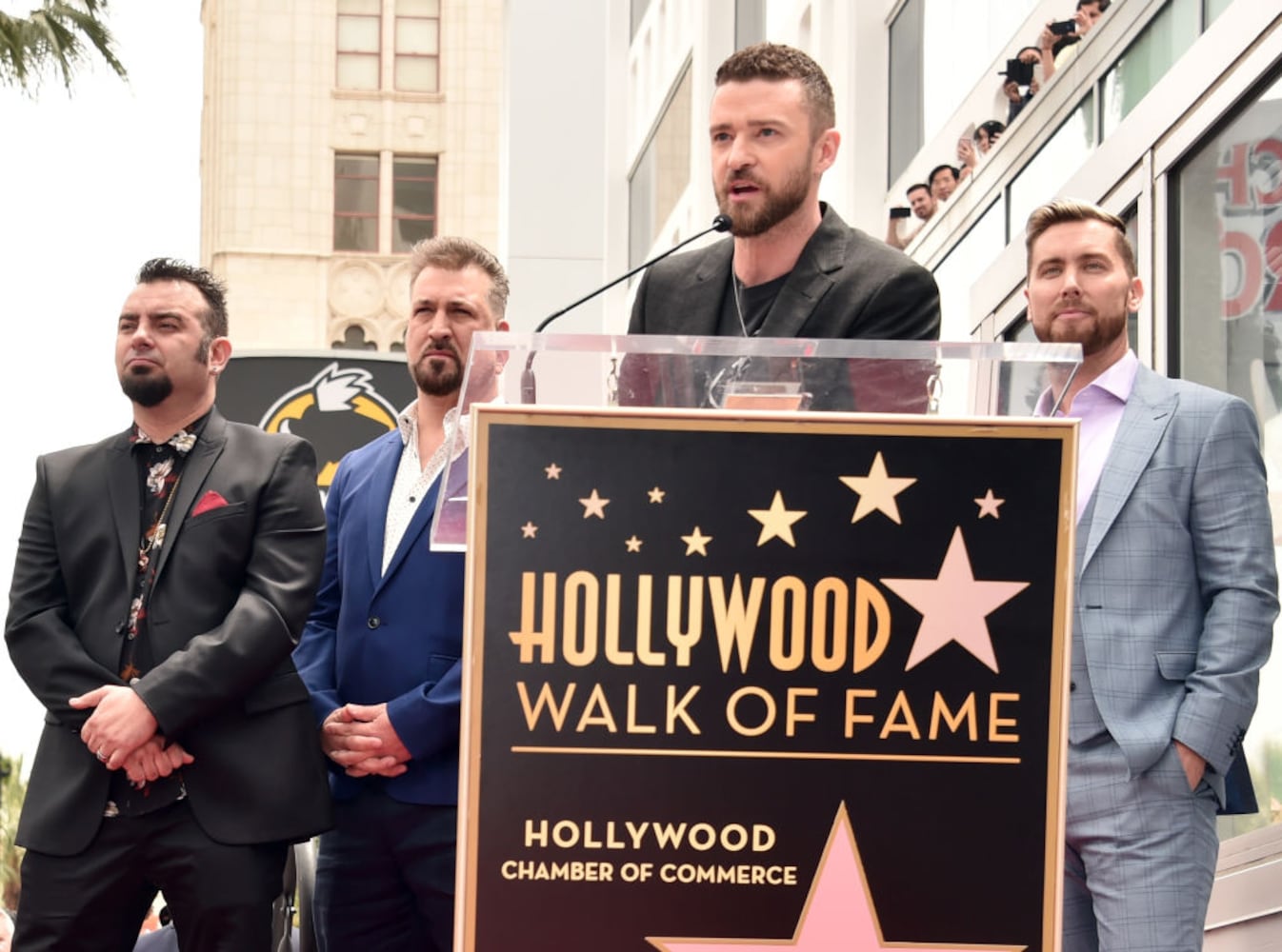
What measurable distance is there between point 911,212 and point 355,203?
150 feet

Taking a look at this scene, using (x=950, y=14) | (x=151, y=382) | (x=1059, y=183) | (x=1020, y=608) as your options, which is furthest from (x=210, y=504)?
(x=950, y=14)

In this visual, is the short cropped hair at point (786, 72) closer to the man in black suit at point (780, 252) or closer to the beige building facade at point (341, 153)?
the man in black suit at point (780, 252)

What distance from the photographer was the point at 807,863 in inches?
94.0

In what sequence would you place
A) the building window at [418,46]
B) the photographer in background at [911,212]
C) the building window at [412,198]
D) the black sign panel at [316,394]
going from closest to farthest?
the black sign panel at [316,394]
the photographer in background at [911,212]
the building window at [412,198]
the building window at [418,46]

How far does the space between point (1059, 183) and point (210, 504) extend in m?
7.01

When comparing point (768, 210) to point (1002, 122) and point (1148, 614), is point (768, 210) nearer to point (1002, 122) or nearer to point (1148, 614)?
point (1148, 614)

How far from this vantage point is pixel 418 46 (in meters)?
60.3

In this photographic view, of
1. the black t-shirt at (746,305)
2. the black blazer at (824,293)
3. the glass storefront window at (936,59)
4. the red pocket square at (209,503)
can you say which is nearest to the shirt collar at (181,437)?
the red pocket square at (209,503)

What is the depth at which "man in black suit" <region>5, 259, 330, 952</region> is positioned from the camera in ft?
12.6

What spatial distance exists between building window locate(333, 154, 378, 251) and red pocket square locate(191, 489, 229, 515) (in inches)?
2144

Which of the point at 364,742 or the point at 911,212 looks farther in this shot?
the point at 911,212

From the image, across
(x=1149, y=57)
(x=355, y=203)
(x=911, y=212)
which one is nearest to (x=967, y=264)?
(x=911, y=212)

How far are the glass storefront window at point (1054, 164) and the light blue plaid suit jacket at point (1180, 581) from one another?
5.93m

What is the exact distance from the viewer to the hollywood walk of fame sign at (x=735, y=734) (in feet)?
7.84
